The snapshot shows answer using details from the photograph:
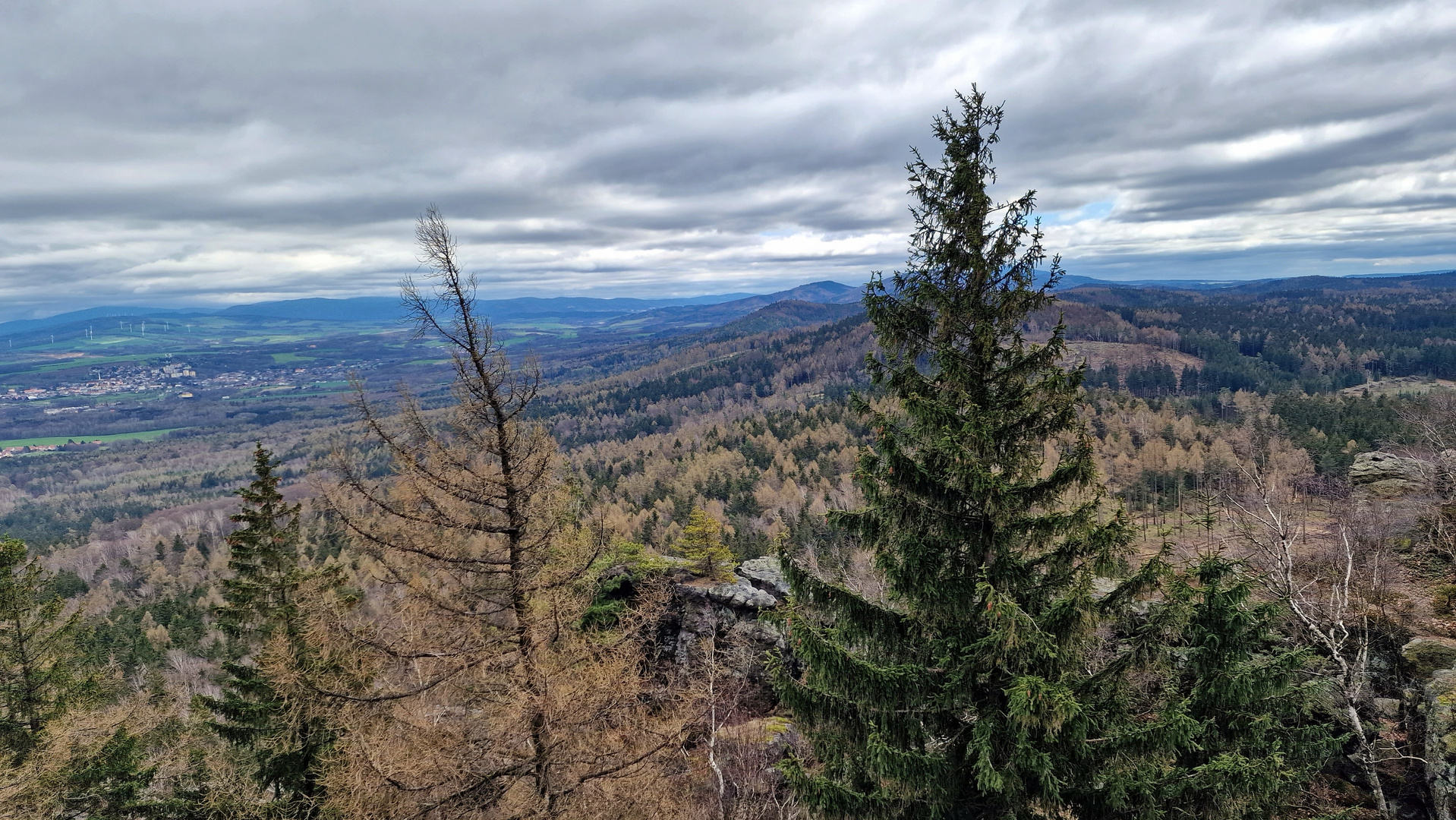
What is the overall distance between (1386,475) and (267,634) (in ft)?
212

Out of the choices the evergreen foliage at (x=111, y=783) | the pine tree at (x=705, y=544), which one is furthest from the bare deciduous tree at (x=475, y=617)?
the pine tree at (x=705, y=544)

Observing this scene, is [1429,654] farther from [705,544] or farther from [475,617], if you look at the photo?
[705,544]

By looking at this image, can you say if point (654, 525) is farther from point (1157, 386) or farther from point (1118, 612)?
point (1157, 386)

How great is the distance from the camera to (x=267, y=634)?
18359 mm

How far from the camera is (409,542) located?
10.3 meters

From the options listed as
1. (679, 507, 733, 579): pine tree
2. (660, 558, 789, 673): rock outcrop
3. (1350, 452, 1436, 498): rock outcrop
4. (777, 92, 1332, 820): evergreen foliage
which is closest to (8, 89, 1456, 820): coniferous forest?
(777, 92, 1332, 820): evergreen foliage

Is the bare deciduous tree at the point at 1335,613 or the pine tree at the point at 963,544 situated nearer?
the pine tree at the point at 963,544

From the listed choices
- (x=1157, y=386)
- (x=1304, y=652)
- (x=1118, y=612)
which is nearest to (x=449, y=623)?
(x=1118, y=612)

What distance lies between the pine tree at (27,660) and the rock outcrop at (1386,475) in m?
60.4

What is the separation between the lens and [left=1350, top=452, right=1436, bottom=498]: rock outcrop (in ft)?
127

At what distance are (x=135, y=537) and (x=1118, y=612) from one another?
18295cm

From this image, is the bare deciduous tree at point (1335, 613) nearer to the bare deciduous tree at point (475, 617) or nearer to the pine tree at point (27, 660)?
the bare deciduous tree at point (475, 617)

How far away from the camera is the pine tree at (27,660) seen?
1652 centimetres

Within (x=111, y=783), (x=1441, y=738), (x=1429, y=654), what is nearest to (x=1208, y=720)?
(x=1441, y=738)
